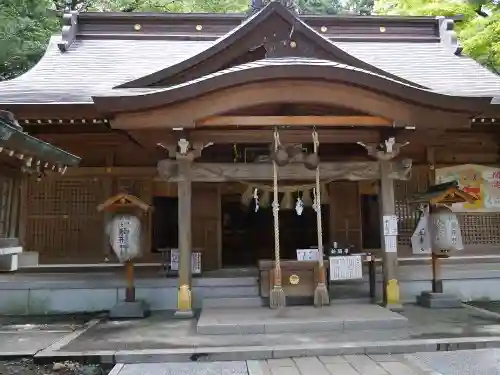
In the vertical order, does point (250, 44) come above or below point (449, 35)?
below

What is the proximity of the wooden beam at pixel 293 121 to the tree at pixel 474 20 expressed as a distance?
7.66 m

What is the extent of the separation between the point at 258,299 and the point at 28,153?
5411 mm

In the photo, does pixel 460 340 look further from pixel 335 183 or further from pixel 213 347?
pixel 335 183

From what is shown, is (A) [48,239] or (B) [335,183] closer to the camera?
(A) [48,239]

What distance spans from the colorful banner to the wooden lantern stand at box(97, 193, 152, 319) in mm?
6585

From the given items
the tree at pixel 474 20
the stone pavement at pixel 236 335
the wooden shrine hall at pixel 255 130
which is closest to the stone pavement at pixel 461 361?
the stone pavement at pixel 236 335

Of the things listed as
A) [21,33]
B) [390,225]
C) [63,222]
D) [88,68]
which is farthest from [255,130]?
[21,33]

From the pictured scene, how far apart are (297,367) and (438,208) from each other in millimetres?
4662

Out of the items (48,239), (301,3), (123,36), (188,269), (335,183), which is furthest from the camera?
(301,3)

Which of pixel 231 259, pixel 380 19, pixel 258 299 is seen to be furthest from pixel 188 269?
pixel 380 19

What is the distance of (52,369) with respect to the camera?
5.30 metres

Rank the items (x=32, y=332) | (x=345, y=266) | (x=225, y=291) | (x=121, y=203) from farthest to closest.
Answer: (x=225, y=291) → (x=345, y=266) → (x=121, y=203) → (x=32, y=332)

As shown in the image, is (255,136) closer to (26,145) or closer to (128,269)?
(128,269)

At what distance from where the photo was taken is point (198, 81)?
720 cm
